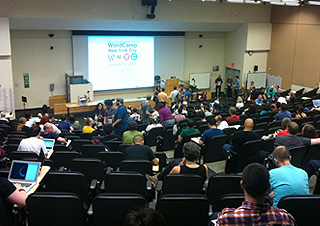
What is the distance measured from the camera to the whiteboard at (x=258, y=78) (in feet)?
57.7

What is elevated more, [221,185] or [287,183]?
[287,183]

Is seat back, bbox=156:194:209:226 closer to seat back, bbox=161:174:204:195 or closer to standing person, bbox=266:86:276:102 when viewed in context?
seat back, bbox=161:174:204:195

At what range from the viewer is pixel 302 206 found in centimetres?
306

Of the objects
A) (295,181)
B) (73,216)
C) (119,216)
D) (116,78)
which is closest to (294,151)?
(295,181)

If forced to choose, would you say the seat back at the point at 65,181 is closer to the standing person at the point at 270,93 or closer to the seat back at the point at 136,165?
the seat back at the point at 136,165

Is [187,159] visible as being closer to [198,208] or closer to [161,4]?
[198,208]

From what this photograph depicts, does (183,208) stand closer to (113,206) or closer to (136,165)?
(113,206)

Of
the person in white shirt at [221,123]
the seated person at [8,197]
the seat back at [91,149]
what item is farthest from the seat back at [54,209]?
the person in white shirt at [221,123]

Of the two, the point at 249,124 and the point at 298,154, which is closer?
the point at 298,154

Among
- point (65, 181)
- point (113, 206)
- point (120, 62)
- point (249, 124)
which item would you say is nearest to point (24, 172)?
point (65, 181)

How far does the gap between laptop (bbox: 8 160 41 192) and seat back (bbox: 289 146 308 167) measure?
12.7 ft

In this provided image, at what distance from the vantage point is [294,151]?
17.2 ft

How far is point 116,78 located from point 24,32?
4.80 m

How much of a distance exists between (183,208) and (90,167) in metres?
1.89
